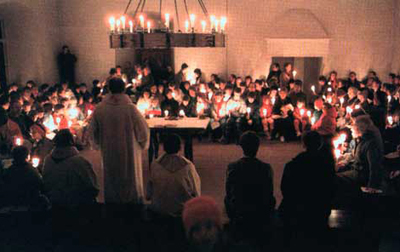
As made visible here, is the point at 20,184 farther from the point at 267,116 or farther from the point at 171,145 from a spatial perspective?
the point at 267,116

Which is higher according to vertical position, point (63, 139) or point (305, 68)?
point (305, 68)

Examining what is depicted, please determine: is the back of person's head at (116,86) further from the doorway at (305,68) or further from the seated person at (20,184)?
the doorway at (305,68)

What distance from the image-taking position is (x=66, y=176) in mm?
4512

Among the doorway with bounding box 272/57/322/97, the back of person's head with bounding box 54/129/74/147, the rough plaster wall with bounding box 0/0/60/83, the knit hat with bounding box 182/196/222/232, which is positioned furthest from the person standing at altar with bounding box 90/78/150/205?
the doorway with bounding box 272/57/322/97

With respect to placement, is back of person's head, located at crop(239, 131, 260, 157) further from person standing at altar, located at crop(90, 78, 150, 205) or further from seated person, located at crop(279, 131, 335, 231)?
person standing at altar, located at crop(90, 78, 150, 205)

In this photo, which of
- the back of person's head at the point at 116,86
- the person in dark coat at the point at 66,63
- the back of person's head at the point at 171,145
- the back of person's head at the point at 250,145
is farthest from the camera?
the person in dark coat at the point at 66,63

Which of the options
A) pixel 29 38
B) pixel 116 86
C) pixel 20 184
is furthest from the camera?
pixel 29 38

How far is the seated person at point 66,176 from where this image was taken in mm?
4508

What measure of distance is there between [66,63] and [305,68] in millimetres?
7475

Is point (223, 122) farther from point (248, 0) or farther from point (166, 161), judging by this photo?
point (166, 161)

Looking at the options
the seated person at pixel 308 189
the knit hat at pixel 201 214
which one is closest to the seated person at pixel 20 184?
the knit hat at pixel 201 214

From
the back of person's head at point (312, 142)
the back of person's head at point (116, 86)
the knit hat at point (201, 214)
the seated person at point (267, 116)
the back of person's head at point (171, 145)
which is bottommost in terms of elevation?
the seated person at point (267, 116)

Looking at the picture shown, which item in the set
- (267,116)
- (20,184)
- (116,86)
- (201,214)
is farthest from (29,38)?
(201,214)

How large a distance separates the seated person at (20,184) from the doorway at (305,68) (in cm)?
1078
